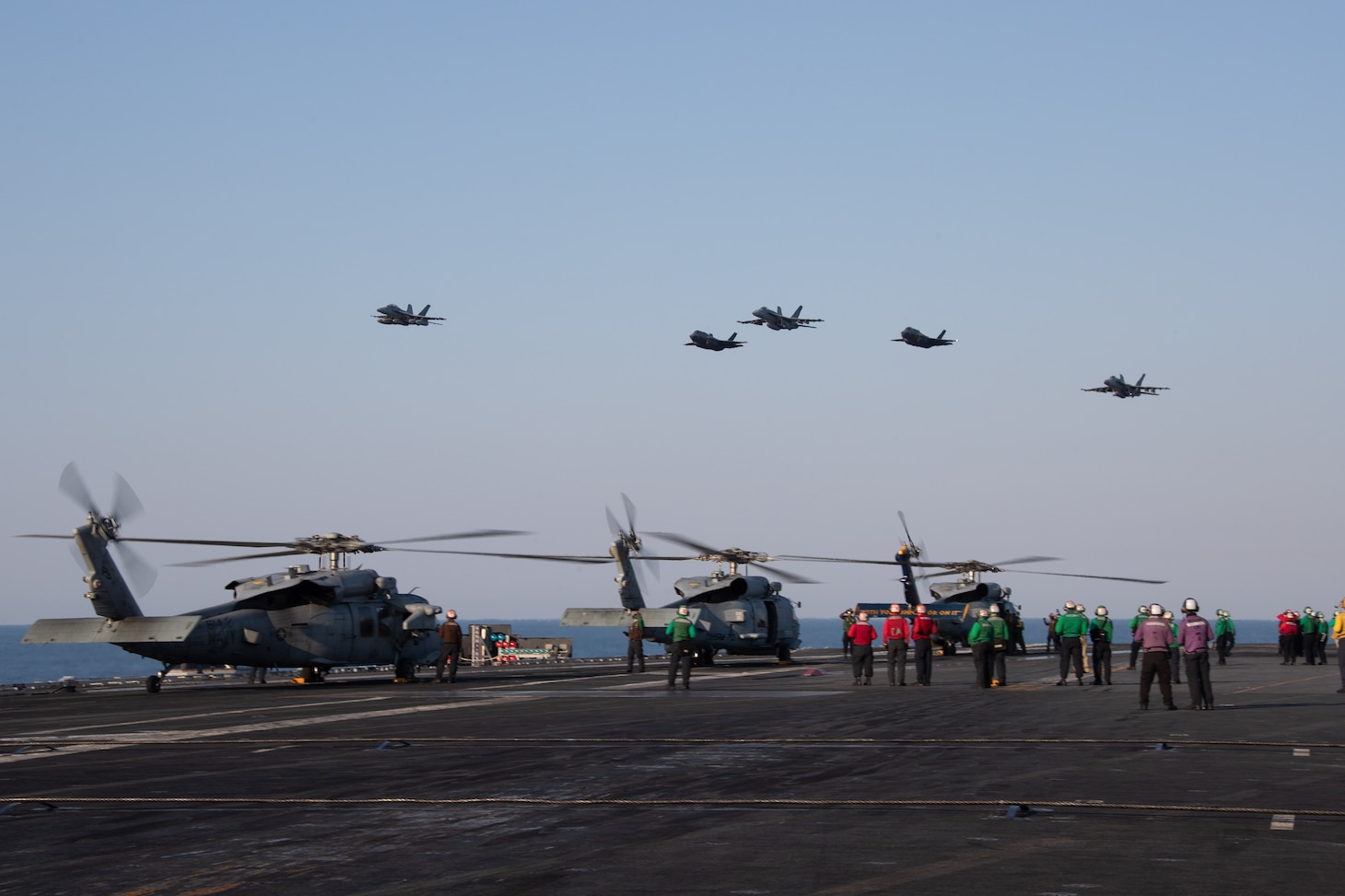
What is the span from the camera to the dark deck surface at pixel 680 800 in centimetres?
838

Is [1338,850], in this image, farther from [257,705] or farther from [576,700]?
A: [257,705]

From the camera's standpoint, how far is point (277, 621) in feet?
110

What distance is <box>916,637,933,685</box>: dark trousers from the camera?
102 ft

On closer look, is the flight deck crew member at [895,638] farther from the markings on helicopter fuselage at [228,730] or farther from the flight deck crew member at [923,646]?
the markings on helicopter fuselage at [228,730]

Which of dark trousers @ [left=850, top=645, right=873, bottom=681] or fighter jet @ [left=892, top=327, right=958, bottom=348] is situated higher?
fighter jet @ [left=892, top=327, right=958, bottom=348]

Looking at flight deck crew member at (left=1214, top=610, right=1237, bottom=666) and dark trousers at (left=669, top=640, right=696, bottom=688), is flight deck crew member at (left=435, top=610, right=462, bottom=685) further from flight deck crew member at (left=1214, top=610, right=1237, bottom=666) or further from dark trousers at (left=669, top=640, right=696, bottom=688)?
flight deck crew member at (left=1214, top=610, right=1237, bottom=666)

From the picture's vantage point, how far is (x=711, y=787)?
1270 centimetres

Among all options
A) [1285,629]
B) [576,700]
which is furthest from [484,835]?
[1285,629]

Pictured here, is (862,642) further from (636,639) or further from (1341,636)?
(636,639)

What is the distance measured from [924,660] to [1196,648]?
9635mm

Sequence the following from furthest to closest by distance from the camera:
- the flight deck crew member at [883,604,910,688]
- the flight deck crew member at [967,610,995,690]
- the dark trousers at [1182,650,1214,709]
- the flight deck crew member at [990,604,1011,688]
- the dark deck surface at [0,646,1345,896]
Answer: the flight deck crew member at [883,604,910,688] < the flight deck crew member at [990,604,1011,688] < the flight deck crew member at [967,610,995,690] < the dark trousers at [1182,650,1214,709] < the dark deck surface at [0,646,1345,896]

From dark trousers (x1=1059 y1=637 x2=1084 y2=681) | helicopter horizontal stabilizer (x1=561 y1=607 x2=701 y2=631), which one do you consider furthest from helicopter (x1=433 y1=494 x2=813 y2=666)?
dark trousers (x1=1059 y1=637 x2=1084 y2=681)

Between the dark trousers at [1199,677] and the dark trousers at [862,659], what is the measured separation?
27.5ft

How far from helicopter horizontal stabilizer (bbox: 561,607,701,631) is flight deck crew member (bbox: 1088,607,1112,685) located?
43.3 feet
